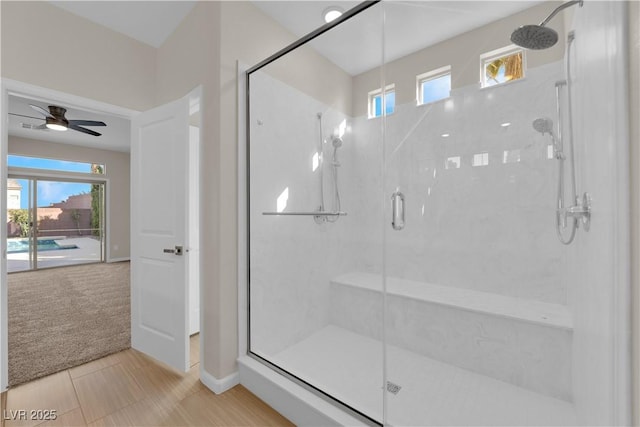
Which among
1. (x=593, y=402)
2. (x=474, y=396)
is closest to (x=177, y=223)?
(x=474, y=396)

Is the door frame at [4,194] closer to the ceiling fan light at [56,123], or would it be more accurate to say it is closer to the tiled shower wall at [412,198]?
the tiled shower wall at [412,198]

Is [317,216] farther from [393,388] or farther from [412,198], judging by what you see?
[393,388]

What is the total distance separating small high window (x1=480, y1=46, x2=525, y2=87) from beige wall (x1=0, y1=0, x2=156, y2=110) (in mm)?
2855

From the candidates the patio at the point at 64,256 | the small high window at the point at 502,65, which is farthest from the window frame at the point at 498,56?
the patio at the point at 64,256

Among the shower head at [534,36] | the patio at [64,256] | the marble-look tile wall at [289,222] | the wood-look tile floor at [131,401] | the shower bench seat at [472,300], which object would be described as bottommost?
the wood-look tile floor at [131,401]

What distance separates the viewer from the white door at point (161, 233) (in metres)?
2.06

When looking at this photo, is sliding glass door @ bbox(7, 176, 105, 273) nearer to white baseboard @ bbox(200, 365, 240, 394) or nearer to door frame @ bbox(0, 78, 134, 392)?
door frame @ bbox(0, 78, 134, 392)

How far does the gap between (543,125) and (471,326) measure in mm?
1532

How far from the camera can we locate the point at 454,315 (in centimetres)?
206

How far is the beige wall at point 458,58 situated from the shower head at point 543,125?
392mm

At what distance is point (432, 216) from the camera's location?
2508 millimetres

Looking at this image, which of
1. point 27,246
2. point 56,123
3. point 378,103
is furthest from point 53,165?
point 378,103

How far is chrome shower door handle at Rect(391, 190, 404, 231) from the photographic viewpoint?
2.65 metres

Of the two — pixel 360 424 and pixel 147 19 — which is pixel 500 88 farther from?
pixel 147 19
